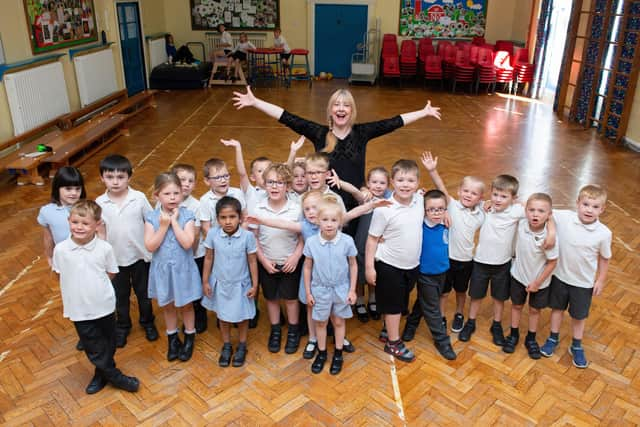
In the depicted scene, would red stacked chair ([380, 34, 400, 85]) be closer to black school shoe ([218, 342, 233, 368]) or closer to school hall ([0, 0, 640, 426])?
school hall ([0, 0, 640, 426])

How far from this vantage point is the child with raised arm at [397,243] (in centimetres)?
288

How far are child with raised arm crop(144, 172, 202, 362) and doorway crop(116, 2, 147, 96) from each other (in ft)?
29.7

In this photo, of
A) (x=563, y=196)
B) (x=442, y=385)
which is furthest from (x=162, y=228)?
(x=563, y=196)

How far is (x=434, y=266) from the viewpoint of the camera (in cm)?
303

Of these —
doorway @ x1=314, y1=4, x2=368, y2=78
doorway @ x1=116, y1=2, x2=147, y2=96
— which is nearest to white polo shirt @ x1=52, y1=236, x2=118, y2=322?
doorway @ x1=116, y1=2, x2=147, y2=96

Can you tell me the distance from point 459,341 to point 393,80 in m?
11.3

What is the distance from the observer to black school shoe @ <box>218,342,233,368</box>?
9.99 ft

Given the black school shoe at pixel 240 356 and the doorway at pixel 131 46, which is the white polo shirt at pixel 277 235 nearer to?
the black school shoe at pixel 240 356

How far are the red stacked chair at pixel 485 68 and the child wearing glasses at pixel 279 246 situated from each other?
10.1 m

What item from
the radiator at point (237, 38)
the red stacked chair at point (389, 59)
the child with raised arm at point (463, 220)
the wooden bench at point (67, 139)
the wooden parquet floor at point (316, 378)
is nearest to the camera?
the wooden parquet floor at point (316, 378)

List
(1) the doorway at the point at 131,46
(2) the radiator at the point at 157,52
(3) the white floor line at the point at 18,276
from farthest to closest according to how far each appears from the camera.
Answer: (2) the radiator at the point at 157,52, (1) the doorway at the point at 131,46, (3) the white floor line at the point at 18,276

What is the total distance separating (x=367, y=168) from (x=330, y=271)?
4.01 metres

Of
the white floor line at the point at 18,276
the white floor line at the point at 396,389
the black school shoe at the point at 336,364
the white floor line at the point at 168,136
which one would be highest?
the white floor line at the point at 168,136

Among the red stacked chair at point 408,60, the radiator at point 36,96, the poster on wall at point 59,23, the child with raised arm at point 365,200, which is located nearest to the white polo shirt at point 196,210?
the child with raised arm at point 365,200
